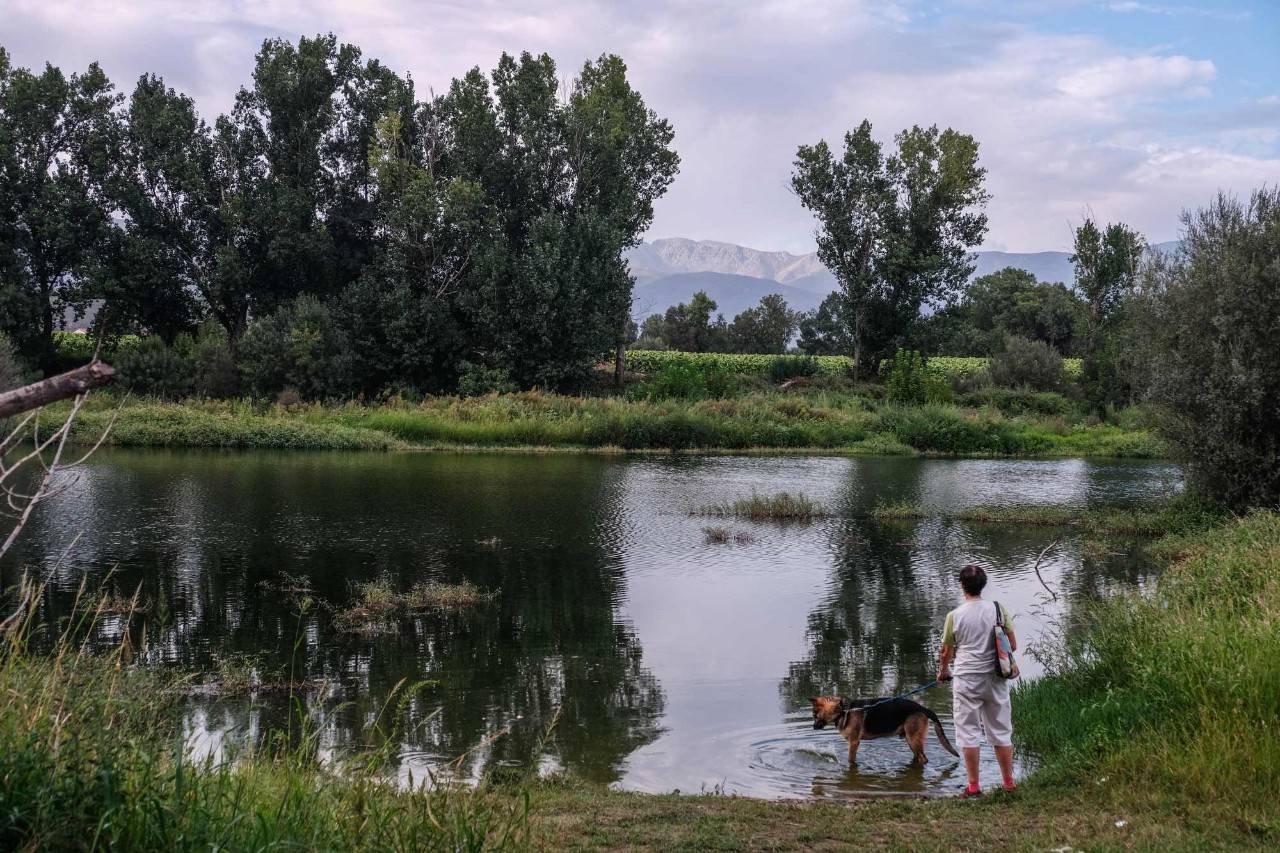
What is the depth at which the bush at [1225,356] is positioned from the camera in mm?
20141

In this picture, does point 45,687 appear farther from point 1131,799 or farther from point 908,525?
point 908,525

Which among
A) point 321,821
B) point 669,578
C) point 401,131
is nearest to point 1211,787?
point 321,821

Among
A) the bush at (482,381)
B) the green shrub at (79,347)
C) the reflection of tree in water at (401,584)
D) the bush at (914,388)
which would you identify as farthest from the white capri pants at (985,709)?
the green shrub at (79,347)

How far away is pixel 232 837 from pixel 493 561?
46.1ft

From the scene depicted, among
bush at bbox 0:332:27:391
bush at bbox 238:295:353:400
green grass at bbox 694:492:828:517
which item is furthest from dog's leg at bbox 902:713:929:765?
bush at bbox 238:295:353:400

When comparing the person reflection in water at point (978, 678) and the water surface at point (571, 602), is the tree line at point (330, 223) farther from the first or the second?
the person reflection in water at point (978, 678)

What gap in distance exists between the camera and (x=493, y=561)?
18.3m

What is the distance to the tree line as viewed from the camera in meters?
48.7

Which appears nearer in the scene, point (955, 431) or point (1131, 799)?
point (1131, 799)

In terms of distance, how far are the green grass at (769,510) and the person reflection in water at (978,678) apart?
16.9m

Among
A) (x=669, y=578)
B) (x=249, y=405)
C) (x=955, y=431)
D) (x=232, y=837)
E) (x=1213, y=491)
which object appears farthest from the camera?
(x=955, y=431)

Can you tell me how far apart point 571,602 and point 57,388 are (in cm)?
1295

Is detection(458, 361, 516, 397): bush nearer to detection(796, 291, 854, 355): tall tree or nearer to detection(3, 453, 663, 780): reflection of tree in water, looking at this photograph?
detection(3, 453, 663, 780): reflection of tree in water

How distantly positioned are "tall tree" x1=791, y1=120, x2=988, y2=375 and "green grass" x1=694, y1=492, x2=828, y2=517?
119 ft
